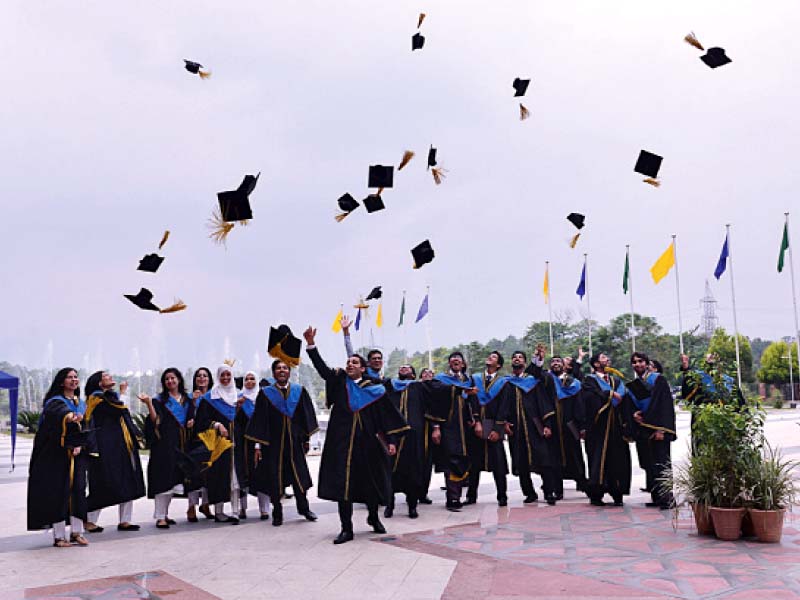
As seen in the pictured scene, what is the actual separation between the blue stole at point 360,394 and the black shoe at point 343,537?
1137mm

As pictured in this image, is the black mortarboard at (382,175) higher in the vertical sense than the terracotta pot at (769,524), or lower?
higher

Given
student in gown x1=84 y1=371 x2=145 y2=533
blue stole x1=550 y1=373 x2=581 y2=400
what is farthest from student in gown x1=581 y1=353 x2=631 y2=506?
student in gown x1=84 y1=371 x2=145 y2=533

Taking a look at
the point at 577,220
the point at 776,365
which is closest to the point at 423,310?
the point at 577,220

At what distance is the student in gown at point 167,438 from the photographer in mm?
8672

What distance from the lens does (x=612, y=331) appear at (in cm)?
5531

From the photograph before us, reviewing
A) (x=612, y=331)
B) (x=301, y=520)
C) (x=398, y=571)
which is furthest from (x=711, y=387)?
(x=612, y=331)

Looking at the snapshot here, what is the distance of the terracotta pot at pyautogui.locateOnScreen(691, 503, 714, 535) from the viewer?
7.09 metres

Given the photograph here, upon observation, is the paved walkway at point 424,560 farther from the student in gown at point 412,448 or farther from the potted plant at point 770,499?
the student in gown at point 412,448

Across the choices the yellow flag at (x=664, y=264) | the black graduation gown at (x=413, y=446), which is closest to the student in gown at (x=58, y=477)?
the black graduation gown at (x=413, y=446)

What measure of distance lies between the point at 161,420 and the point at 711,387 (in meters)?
5.77

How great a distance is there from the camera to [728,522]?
6.88m

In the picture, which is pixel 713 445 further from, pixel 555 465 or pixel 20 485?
pixel 20 485

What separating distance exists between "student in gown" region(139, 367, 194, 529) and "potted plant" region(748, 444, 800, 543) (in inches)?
226

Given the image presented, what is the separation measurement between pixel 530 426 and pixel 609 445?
1.01m
